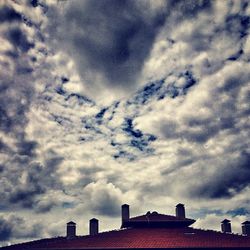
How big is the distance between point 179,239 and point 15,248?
14.4 metres

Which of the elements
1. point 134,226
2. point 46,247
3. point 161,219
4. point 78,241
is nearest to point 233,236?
point 161,219

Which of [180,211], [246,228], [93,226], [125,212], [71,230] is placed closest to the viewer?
[71,230]

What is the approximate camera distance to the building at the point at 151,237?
26.9 meters

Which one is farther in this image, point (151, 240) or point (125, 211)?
point (125, 211)

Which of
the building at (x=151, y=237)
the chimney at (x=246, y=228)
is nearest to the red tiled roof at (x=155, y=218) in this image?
the building at (x=151, y=237)

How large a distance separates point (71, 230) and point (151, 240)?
8245 mm

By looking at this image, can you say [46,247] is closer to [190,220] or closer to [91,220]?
[91,220]

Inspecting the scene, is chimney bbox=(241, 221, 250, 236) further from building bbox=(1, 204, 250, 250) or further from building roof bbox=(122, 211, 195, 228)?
building roof bbox=(122, 211, 195, 228)

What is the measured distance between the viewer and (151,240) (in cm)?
2784

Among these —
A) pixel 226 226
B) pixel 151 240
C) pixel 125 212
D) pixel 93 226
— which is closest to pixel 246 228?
pixel 226 226

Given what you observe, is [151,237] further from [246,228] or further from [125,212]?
[246,228]

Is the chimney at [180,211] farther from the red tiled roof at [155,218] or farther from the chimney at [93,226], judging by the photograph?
the chimney at [93,226]

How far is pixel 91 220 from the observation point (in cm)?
3356

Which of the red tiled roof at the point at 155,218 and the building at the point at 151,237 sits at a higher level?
the red tiled roof at the point at 155,218
